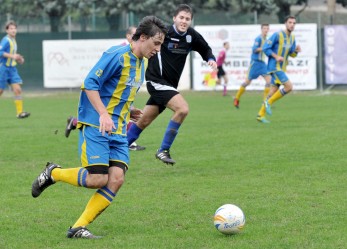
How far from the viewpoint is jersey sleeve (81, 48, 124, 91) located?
6531mm

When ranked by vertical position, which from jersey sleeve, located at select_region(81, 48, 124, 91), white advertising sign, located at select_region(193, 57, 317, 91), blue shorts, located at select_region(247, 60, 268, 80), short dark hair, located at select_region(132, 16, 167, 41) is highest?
short dark hair, located at select_region(132, 16, 167, 41)

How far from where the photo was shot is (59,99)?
84.5 feet

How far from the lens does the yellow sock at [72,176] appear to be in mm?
6672

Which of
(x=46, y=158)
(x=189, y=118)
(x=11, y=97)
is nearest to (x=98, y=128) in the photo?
(x=46, y=158)

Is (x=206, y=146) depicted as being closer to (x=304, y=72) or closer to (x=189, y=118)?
(x=189, y=118)

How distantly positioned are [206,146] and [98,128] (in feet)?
20.2

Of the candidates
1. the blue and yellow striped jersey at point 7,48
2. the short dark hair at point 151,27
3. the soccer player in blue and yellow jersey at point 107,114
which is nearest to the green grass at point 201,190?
the soccer player in blue and yellow jersey at point 107,114

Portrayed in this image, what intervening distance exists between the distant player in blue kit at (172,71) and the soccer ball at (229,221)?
12.6ft

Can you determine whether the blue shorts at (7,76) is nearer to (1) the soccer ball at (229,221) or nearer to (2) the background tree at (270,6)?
(1) the soccer ball at (229,221)

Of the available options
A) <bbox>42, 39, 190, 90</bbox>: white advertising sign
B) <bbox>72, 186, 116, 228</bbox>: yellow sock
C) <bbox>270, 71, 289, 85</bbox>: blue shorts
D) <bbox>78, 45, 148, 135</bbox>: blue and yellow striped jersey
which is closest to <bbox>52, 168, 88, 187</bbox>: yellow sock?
<bbox>72, 186, 116, 228</bbox>: yellow sock

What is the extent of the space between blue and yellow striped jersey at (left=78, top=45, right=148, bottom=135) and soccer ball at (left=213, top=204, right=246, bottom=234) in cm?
107

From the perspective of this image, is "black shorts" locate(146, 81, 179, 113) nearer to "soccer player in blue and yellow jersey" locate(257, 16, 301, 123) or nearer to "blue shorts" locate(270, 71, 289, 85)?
"soccer player in blue and yellow jersey" locate(257, 16, 301, 123)

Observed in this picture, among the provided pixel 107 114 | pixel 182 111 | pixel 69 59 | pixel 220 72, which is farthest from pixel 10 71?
pixel 107 114

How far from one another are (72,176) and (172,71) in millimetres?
4264
